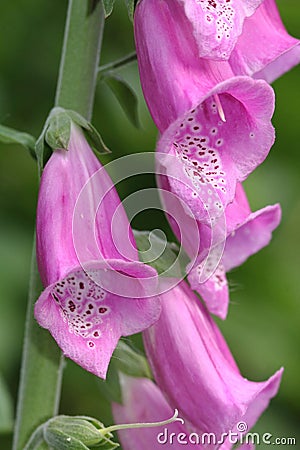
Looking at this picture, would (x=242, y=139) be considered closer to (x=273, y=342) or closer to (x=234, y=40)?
(x=234, y=40)

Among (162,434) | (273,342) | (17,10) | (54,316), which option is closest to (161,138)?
(54,316)

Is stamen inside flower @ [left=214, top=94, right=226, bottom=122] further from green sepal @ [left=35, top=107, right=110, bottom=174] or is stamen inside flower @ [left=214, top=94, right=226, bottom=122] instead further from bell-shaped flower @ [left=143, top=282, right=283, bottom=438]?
bell-shaped flower @ [left=143, top=282, right=283, bottom=438]

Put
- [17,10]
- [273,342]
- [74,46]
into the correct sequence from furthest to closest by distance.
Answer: [17,10] → [273,342] → [74,46]

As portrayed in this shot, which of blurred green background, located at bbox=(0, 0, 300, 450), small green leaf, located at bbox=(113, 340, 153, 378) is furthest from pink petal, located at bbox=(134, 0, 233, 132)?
blurred green background, located at bbox=(0, 0, 300, 450)

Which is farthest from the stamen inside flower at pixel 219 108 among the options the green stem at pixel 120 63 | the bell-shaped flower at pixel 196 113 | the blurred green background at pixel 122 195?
the blurred green background at pixel 122 195

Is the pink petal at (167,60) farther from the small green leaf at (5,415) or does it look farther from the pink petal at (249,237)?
the small green leaf at (5,415)
